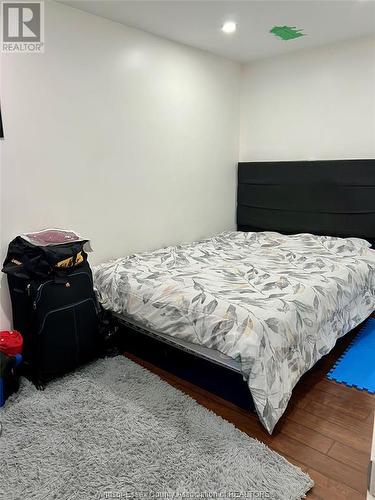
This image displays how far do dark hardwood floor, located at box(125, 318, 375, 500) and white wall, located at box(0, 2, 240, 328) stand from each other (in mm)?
1388

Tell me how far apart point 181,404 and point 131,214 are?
1.75m

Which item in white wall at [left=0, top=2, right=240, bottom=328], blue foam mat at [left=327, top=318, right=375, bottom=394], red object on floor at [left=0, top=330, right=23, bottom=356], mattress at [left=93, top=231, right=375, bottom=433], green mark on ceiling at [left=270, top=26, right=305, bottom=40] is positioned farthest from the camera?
green mark on ceiling at [left=270, top=26, right=305, bottom=40]

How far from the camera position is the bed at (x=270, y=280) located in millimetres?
1971

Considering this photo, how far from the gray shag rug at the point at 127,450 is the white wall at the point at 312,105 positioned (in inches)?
113

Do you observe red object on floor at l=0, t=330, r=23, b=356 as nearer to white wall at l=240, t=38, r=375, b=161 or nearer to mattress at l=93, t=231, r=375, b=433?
mattress at l=93, t=231, r=375, b=433

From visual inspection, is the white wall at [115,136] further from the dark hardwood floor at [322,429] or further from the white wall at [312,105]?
the dark hardwood floor at [322,429]

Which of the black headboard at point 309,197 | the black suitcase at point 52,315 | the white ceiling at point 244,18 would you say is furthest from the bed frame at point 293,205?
the white ceiling at point 244,18

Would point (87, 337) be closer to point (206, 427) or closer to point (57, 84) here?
point (206, 427)

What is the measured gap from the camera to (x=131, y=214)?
331 centimetres

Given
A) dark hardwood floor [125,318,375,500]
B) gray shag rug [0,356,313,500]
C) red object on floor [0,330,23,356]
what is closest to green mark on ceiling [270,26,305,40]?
dark hardwood floor [125,318,375,500]

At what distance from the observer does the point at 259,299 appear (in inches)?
86.7

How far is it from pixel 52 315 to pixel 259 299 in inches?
51.1

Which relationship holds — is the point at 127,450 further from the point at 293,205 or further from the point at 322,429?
the point at 293,205

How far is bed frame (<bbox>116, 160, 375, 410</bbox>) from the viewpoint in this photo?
2701 millimetres
